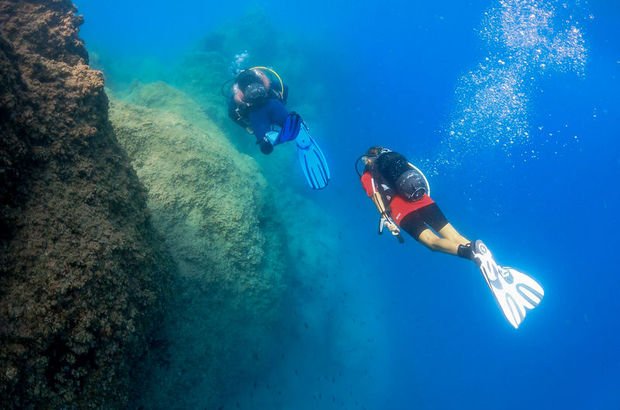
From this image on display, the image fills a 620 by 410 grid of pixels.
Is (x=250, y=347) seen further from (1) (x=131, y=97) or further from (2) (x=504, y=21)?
(2) (x=504, y=21)

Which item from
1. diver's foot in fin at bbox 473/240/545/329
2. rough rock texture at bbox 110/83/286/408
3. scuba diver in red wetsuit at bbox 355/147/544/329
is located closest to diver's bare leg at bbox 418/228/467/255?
scuba diver in red wetsuit at bbox 355/147/544/329

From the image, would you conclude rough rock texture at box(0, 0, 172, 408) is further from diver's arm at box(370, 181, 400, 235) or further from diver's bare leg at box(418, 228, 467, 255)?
diver's bare leg at box(418, 228, 467, 255)

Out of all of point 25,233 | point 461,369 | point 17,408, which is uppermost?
point 25,233

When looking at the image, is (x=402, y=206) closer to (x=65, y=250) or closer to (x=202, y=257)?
(x=202, y=257)

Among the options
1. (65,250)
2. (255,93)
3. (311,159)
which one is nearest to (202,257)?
(65,250)

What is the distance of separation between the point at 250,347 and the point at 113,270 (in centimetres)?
485

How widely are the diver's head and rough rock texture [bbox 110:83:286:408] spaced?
1.07 m

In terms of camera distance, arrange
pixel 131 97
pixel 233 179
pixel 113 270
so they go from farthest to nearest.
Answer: pixel 131 97
pixel 233 179
pixel 113 270

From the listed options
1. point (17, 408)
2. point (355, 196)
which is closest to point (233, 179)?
point (17, 408)

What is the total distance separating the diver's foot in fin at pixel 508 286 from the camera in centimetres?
449

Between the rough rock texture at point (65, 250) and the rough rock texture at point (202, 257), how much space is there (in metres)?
1.78

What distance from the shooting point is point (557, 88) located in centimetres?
2372

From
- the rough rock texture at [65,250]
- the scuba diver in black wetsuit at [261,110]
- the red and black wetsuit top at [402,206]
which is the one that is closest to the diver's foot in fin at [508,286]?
the red and black wetsuit top at [402,206]

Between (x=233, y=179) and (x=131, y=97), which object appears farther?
(x=131, y=97)
